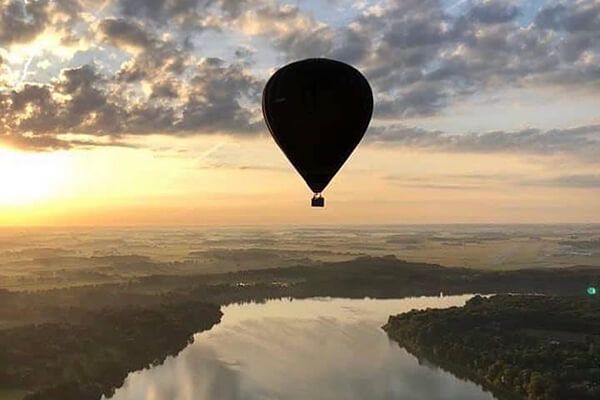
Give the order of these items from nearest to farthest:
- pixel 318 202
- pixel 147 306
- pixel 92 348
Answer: pixel 318 202 → pixel 92 348 → pixel 147 306

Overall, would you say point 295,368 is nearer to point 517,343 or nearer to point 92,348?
point 92,348

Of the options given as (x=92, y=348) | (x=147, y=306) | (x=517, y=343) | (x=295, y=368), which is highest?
(x=517, y=343)

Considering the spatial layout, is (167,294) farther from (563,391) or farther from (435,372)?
(563,391)

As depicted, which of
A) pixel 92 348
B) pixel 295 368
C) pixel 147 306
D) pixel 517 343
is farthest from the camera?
pixel 147 306

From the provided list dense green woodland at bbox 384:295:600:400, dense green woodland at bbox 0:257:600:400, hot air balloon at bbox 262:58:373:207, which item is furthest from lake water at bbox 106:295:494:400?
hot air balloon at bbox 262:58:373:207

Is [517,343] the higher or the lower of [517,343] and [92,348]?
the higher

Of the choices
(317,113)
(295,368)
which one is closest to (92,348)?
(295,368)
